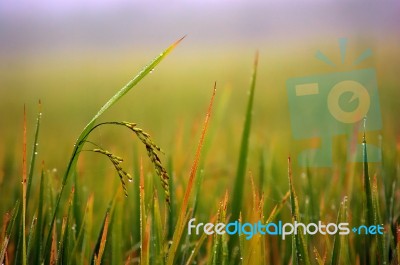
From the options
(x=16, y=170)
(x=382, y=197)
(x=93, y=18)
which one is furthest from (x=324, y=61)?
(x=16, y=170)

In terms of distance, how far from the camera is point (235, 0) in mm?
1519

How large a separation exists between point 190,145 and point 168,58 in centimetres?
29

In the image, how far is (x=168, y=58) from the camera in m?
1.50

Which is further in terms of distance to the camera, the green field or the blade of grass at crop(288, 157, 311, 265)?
the green field

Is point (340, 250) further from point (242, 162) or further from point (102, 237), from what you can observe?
point (102, 237)

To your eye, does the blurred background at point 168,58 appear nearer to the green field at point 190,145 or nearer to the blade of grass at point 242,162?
the green field at point 190,145

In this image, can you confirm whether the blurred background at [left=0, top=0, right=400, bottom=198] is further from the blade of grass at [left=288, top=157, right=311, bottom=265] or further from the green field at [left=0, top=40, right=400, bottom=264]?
the blade of grass at [left=288, top=157, right=311, bottom=265]

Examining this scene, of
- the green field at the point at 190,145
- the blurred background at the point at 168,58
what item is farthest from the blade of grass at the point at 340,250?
the blurred background at the point at 168,58

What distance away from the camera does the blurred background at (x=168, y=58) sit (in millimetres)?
1490

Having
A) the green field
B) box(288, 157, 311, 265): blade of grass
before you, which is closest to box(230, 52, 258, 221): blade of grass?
the green field

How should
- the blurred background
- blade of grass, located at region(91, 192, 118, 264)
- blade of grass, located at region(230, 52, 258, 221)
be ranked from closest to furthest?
blade of grass, located at region(91, 192, 118, 264) < blade of grass, located at region(230, 52, 258, 221) < the blurred background

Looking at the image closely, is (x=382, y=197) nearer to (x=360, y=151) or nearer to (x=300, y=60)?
(x=360, y=151)

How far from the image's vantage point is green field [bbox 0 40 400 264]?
1.34m

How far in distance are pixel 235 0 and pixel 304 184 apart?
0.60 meters
